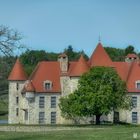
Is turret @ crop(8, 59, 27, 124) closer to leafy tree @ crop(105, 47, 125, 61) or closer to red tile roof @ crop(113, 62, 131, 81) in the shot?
red tile roof @ crop(113, 62, 131, 81)

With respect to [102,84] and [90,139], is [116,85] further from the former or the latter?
[90,139]

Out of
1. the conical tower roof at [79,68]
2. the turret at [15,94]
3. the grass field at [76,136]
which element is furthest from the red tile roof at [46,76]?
the grass field at [76,136]

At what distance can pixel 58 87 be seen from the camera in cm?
8038

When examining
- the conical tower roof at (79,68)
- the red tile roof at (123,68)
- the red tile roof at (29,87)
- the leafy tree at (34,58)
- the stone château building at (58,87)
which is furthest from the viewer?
the leafy tree at (34,58)

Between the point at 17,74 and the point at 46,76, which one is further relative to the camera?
the point at 17,74

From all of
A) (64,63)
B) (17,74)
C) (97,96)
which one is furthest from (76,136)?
(17,74)

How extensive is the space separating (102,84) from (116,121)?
10.8 m

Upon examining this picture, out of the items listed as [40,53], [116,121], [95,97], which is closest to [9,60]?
[95,97]

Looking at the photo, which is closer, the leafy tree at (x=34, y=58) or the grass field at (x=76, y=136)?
the grass field at (x=76, y=136)

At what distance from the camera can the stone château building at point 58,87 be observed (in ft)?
257

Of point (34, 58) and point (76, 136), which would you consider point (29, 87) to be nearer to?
point (76, 136)

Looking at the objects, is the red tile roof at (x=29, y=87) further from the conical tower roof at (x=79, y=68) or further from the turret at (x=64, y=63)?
the conical tower roof at (x=79, y=68)

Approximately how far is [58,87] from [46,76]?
227cm

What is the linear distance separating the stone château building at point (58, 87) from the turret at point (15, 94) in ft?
0.98
